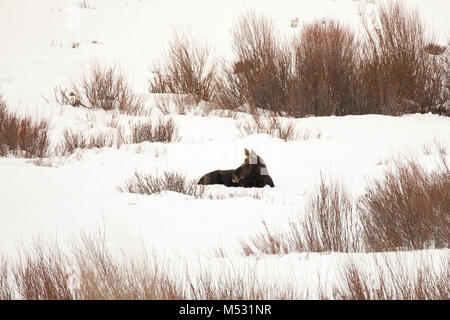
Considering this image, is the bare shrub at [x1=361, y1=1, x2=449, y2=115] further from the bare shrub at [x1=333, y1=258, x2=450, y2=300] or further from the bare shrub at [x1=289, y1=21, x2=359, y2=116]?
the bare shrub at [x1=333, y1=258, x2=450, y2=300]

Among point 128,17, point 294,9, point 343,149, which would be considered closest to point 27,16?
point 128,17

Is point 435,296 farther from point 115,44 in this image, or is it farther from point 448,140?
point 115,44

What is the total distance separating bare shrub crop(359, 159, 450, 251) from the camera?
10.4ft

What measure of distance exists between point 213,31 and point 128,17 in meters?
4.13

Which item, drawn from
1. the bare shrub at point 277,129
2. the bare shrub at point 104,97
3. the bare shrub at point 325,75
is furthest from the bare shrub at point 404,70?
the bare shrub at point 104,97

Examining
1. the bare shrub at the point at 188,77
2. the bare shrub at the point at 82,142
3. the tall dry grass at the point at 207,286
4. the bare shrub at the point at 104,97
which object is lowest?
the tall dry grass at the point at 207,286

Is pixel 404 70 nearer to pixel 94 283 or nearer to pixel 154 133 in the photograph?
pixel 154 133

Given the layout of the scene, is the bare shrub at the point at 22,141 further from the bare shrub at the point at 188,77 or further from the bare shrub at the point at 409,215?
the bare shrub at the point at 409,215

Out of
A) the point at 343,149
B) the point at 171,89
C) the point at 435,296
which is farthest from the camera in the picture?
the point at 171,89

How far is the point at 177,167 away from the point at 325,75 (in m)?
4.28

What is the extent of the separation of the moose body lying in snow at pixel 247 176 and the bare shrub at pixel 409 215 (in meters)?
1.81

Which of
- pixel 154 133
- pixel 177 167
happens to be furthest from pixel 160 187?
pixel 154 133

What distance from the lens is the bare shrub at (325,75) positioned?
9.36m
